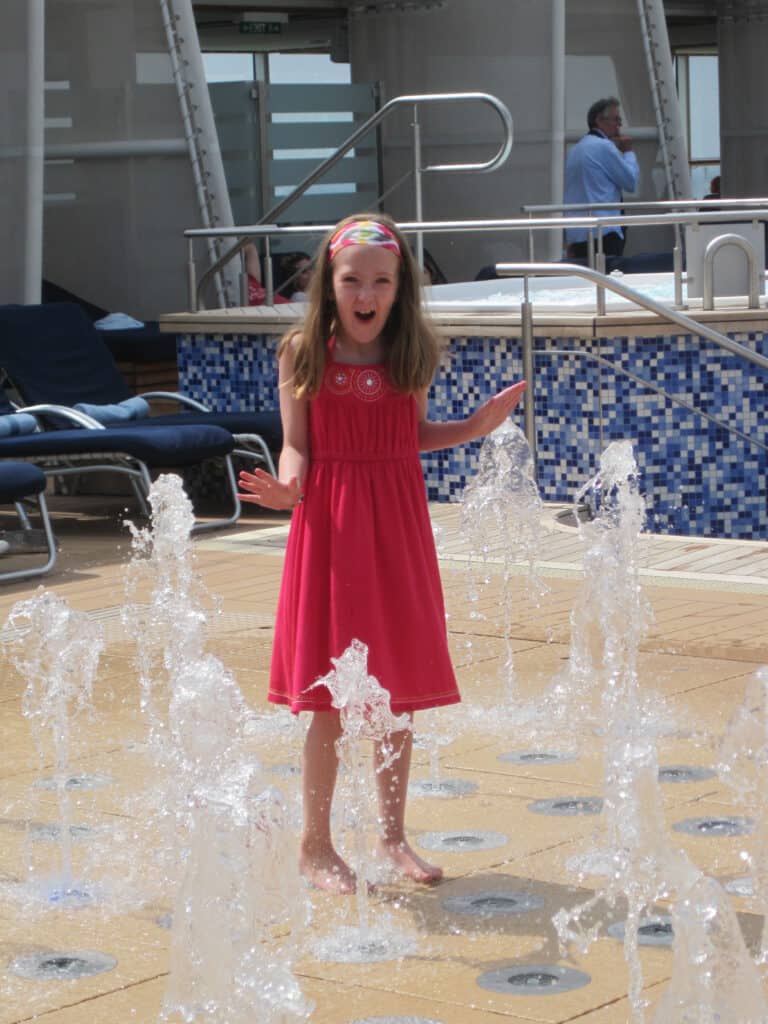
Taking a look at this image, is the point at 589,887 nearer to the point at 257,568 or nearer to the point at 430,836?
the point at 430,836

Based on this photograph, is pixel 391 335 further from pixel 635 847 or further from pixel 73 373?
pixel 73 373

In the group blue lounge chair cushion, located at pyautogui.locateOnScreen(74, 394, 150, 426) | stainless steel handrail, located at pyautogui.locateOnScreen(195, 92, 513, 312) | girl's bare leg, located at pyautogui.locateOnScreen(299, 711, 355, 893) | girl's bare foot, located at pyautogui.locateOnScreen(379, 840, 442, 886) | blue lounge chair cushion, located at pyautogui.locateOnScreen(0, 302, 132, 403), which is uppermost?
stainless steel handrail, located at pyautogui.locateOnScreen(195, 92, 513, 312)

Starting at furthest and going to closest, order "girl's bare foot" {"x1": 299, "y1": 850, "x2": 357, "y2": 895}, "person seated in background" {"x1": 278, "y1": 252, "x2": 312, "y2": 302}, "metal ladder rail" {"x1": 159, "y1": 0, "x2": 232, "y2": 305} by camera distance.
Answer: "metal ladder rail" {"x1": 159, "y1": 0, "x2": 232, "y2": 305}, "person seated in background" {"x1": 278, "y1": 252, "x2": 312, "y2": 302}, "girl's bare foot" {"x1": 299, "y1": 850, "x2": 357, "y2": 895}

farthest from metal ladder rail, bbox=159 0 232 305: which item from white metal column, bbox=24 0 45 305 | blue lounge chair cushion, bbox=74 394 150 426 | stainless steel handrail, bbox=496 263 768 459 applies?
stainless steel handrail, bbox=496 263 768 459

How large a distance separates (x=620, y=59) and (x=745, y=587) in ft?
41.5

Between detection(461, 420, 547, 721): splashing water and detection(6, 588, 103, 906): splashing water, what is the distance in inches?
65.9

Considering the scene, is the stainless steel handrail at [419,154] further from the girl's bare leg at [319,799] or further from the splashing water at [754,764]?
the girl's bare leg at [319,799]

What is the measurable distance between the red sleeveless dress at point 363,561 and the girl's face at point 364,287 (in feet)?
0.36

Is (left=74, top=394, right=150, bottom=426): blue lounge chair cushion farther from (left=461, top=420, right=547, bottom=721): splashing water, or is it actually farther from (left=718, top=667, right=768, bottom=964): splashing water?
(left=718, top=667, right=768, bottom=964): splashing water

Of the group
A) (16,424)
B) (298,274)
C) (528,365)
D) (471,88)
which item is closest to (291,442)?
(528,365)

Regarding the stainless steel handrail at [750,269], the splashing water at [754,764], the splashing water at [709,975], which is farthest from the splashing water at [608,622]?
the splashing water at [709,975]

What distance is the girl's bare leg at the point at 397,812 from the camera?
4238mm

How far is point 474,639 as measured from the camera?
22.7 ft

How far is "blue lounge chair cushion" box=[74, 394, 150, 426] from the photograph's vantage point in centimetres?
1032
